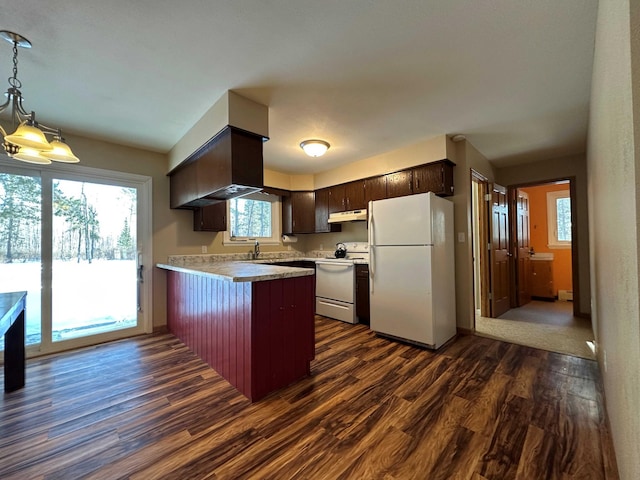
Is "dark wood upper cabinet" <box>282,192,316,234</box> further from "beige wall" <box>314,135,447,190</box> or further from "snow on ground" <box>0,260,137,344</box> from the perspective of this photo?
"snow on ground" <box>0,260,137,344</box>

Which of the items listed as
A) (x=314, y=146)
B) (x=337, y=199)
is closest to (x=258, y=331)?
(x=314, y=146)

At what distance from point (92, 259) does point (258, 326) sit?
259 cm

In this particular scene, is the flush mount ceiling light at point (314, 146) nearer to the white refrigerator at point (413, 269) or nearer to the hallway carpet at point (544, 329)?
the white refrigerator at point (413, 269)

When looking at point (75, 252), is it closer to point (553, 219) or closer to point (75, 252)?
point (75, 252)

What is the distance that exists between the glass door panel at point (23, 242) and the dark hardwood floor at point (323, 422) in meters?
0.55

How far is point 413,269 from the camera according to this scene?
2949mm

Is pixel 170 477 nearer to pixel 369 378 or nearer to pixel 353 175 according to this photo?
pixel 369 378

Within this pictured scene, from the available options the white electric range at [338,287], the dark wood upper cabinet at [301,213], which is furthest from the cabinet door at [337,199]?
the white electric range at [338,287]

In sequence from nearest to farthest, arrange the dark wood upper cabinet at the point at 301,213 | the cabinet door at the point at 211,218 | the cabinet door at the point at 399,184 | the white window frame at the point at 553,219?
the cabinet door at the point at 399,184 < the cabinet door at the point at 211,218 < the dark wood upper cabinet at the point at 301,213 < the white window frame at the point at 553,219

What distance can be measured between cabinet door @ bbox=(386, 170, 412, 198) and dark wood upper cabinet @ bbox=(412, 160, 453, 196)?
13cm

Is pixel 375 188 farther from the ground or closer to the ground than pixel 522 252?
farther from the ground

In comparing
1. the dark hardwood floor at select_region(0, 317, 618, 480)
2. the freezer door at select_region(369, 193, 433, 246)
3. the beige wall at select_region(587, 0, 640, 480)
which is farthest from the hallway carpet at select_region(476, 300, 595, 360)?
the beige wall at select_region(587, 0, 640, 480)

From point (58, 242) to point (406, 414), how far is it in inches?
153

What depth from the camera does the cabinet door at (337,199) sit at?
437 centimetres
